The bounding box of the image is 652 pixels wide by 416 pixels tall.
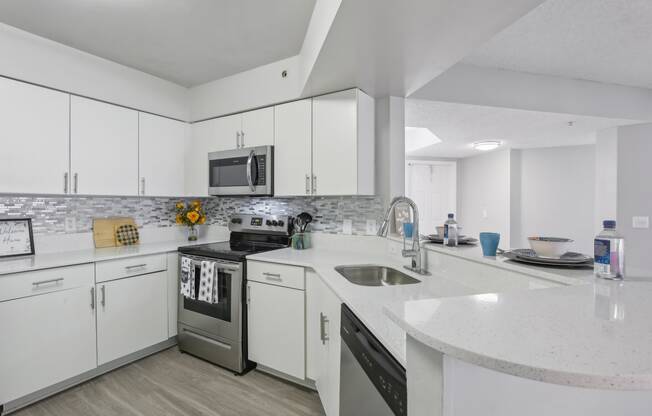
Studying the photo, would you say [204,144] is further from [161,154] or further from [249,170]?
[249,170]

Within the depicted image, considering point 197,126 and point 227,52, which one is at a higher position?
point 227,52

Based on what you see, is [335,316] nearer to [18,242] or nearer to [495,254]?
[495,254]

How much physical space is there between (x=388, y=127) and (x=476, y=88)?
3.24ft

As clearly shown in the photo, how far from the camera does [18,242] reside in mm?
2176

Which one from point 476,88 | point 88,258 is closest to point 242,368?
point 88,258

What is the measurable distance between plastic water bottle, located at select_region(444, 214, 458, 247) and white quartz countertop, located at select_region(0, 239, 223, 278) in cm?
212

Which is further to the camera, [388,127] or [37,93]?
[388,127]

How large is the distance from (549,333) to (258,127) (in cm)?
244

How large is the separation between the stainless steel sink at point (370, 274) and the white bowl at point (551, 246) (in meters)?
0.76

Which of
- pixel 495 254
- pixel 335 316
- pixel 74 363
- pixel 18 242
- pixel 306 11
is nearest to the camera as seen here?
pixel 495 254

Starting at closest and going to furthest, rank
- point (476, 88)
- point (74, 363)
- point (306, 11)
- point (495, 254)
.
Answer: point (495, 254) → point (306, 11) → point (74, 363) → point (476, 88)

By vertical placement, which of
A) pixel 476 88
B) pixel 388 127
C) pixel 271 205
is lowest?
pixel 271 205

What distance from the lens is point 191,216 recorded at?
3.02m

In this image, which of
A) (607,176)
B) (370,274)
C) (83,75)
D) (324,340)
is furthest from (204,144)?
(607,176)
